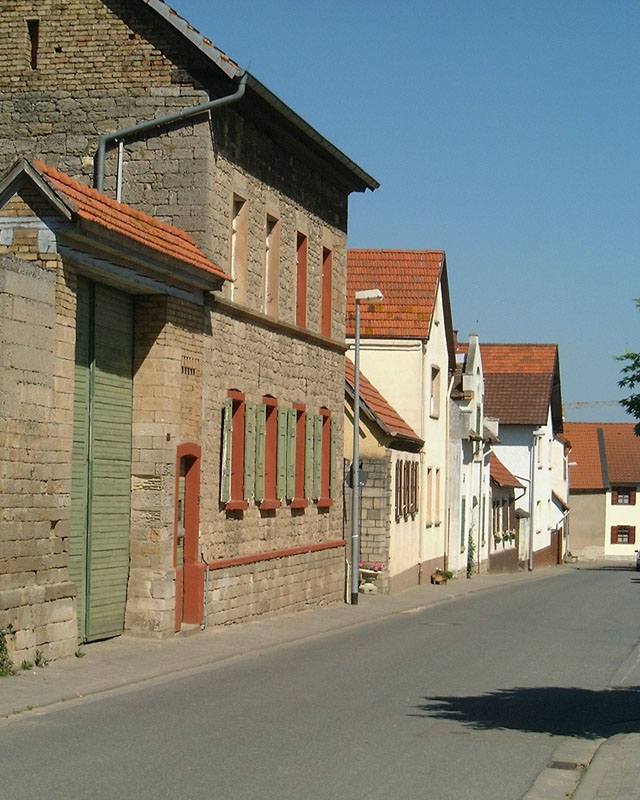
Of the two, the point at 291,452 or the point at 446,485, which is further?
the point at 446,485

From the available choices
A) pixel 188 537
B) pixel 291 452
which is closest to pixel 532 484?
pixel 291 452

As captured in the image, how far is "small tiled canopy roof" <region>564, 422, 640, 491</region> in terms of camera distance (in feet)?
318

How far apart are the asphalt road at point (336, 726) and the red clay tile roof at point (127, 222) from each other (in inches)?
204

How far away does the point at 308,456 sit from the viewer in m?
25.6

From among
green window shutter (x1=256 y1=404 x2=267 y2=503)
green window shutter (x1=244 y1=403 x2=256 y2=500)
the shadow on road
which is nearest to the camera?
the shadow on road

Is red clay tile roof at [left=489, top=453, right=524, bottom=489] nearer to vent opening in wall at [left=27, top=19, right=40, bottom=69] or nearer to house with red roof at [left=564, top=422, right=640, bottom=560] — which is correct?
house with red roof at [left=564, top=422, right=640, bottom=560]

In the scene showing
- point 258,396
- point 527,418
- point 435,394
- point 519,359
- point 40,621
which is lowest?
point 40,621

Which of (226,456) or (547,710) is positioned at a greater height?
(226,456)

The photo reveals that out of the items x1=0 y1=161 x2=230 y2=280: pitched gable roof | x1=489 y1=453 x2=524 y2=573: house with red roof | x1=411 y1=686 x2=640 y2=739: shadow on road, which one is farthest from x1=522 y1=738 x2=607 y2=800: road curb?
x1=489 y1=453 x2=524 y2=573: house with red roof

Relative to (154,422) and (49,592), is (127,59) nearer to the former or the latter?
(154,422)

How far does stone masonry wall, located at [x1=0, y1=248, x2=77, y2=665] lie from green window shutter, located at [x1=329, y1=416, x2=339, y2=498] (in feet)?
41.3

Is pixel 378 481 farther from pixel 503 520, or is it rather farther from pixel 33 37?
pixel 503 520

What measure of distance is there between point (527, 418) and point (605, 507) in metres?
32.2

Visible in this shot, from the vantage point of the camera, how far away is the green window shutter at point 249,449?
2164 centimetres
